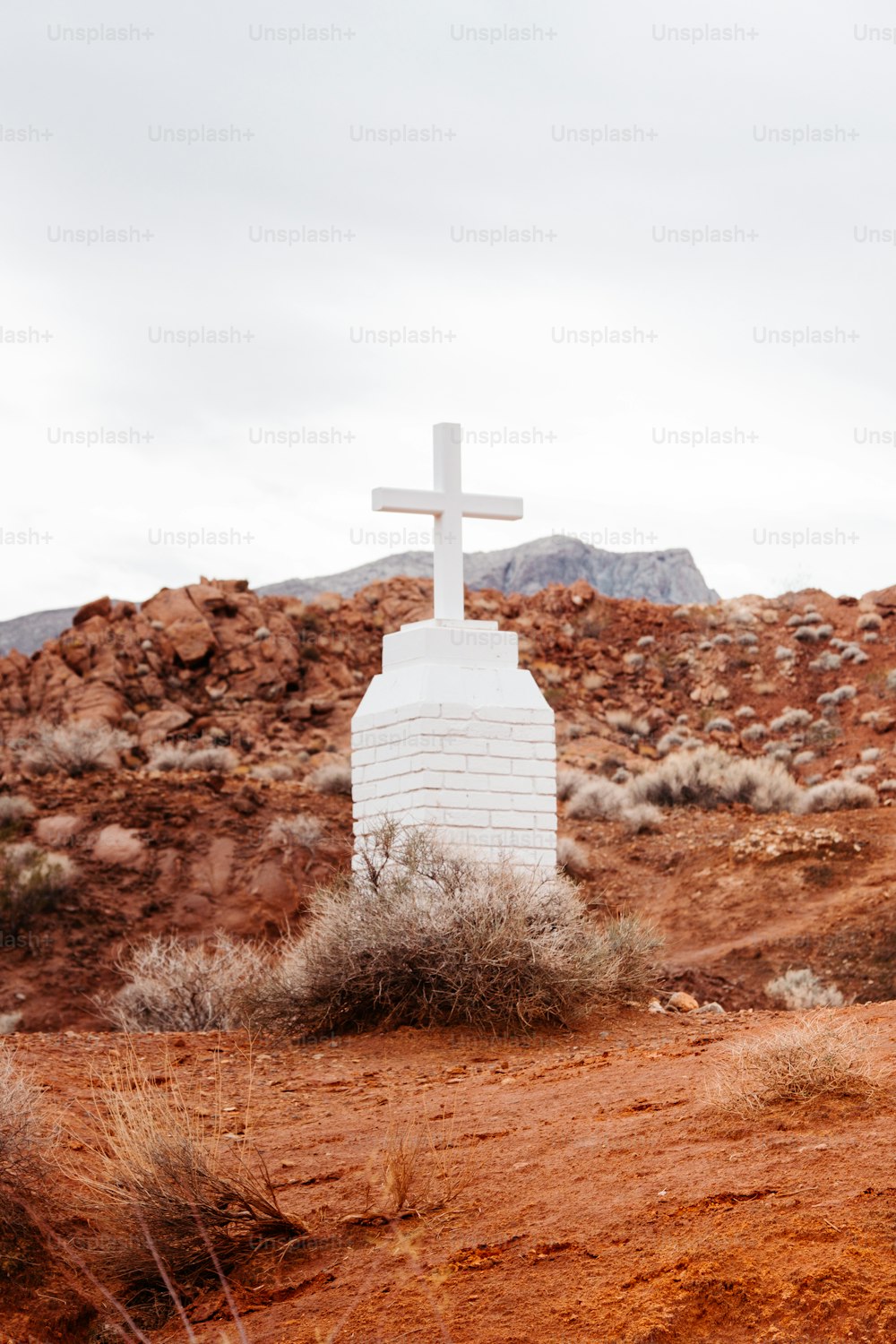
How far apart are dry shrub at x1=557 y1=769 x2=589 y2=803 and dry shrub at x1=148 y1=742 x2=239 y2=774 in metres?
5.78

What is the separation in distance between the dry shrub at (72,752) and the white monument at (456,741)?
14.7 meters

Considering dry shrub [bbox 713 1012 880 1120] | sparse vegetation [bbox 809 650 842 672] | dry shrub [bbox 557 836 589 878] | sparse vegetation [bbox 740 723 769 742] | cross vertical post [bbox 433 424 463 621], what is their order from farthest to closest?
sparse vegetation [bbox 809 650 842 672] < sparse vegetation [bbox 740 723 769 742] < dry shrub [bbox 557 836 589 878] < cross vertical post [bbox 433 424 463 621] < dry shrub [bbox 713 1012 880 1120]

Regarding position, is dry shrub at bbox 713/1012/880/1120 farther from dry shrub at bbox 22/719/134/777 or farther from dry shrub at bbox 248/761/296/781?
dry shrub at bbox 248/761/296/781

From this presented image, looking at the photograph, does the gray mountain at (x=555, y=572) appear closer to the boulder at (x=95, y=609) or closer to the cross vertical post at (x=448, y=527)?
the boulder at (x=95, y=609)

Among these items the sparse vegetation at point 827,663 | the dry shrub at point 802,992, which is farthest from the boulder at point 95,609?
the dry shrub at point 802,992

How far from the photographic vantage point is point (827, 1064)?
233 inches

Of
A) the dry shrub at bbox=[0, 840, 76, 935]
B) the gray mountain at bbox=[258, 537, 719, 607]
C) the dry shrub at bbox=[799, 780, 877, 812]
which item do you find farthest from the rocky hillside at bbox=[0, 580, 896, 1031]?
the gray mountain at bbox=[258, 537, 719, 607]

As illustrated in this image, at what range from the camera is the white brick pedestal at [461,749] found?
460 inches

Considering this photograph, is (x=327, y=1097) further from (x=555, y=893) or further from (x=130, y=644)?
(x=130, y=644)

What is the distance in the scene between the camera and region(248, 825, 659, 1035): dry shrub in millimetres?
9906

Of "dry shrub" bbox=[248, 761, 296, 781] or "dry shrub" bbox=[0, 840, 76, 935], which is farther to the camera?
"dry shrub" bbox=[248, 761, 296, 781]

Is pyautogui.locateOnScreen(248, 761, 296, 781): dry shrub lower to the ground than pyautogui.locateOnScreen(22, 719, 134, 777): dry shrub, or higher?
lower

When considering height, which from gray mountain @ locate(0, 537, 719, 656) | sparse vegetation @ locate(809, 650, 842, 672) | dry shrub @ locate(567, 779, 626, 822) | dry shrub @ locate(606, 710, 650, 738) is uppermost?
gray mountain @ locate(0, 537, 719, 656)

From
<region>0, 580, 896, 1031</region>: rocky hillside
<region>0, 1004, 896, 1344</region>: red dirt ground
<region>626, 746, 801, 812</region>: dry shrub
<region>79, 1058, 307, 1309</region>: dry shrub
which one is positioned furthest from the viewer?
<region>626, 746, 801, 812</region>: dry shrub
